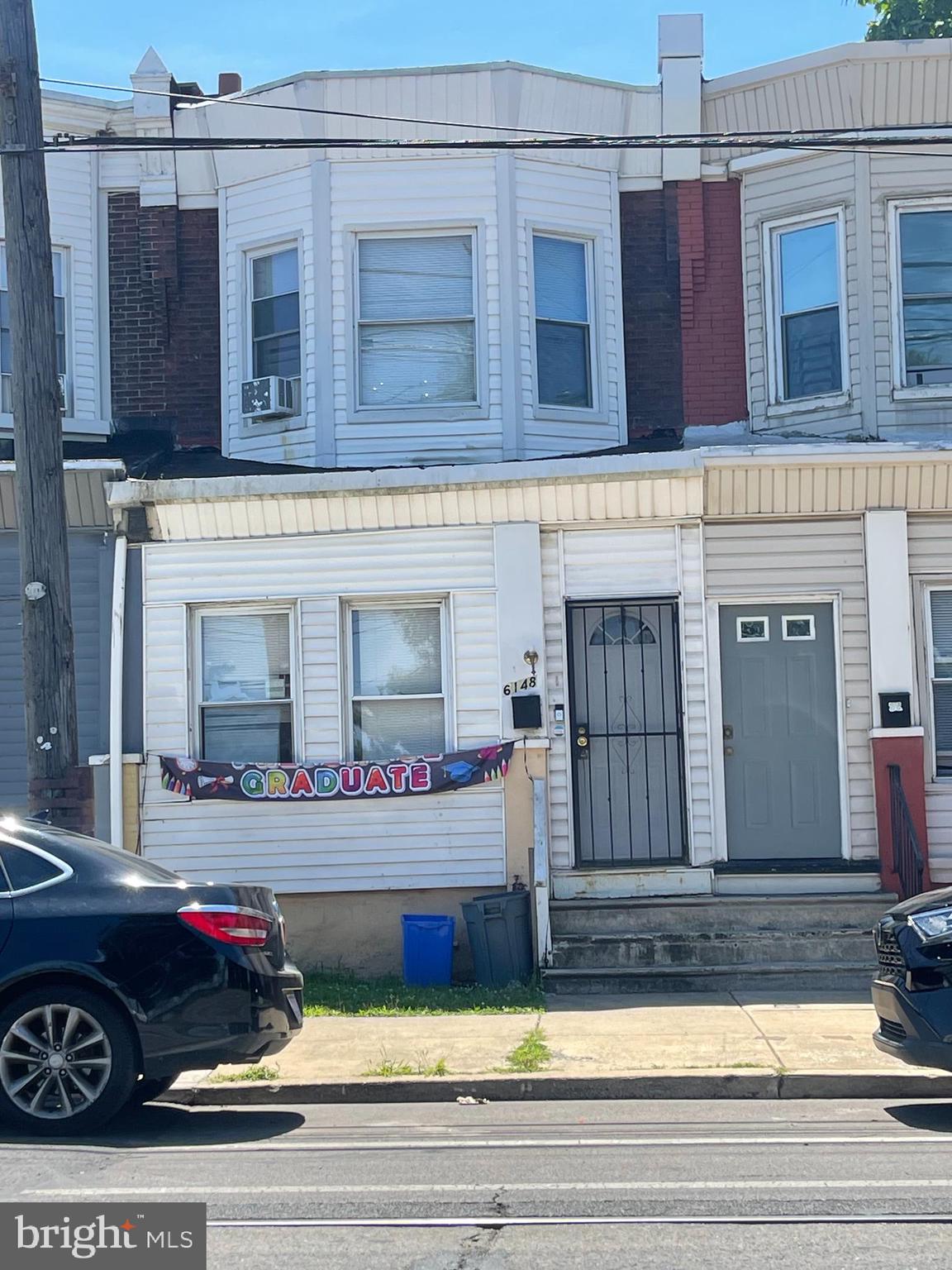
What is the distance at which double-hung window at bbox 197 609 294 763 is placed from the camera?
13.1 m

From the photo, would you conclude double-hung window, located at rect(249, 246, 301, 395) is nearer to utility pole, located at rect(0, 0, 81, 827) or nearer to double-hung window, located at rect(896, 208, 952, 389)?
utility pole, located at rect(0, 0, 81, 827)

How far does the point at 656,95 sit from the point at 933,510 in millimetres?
4605

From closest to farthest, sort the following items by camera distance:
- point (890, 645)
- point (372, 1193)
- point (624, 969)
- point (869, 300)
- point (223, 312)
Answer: point (372, 1193) → point (624, 969) → point (890, 645) → point (869, 300) → point (223, 312)

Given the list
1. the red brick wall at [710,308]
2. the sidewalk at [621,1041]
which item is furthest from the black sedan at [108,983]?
the red brick wall at [710,308]

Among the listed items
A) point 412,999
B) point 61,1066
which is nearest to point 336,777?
point 412,999

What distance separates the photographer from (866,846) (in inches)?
491

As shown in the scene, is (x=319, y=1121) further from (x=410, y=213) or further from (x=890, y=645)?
(x=410, y=213)

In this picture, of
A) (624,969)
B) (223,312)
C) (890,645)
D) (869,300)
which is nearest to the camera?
(624,969)

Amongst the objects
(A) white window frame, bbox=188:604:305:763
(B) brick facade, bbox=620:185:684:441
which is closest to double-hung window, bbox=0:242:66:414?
(A) white window frame, bbox=188:604:305:763

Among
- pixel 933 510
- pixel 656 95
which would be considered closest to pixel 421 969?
pixel 933 510

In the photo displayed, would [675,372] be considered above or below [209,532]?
above

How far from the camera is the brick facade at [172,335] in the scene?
14.3m

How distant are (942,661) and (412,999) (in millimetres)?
5299

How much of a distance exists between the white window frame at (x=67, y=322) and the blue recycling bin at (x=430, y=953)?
600 centimetres
